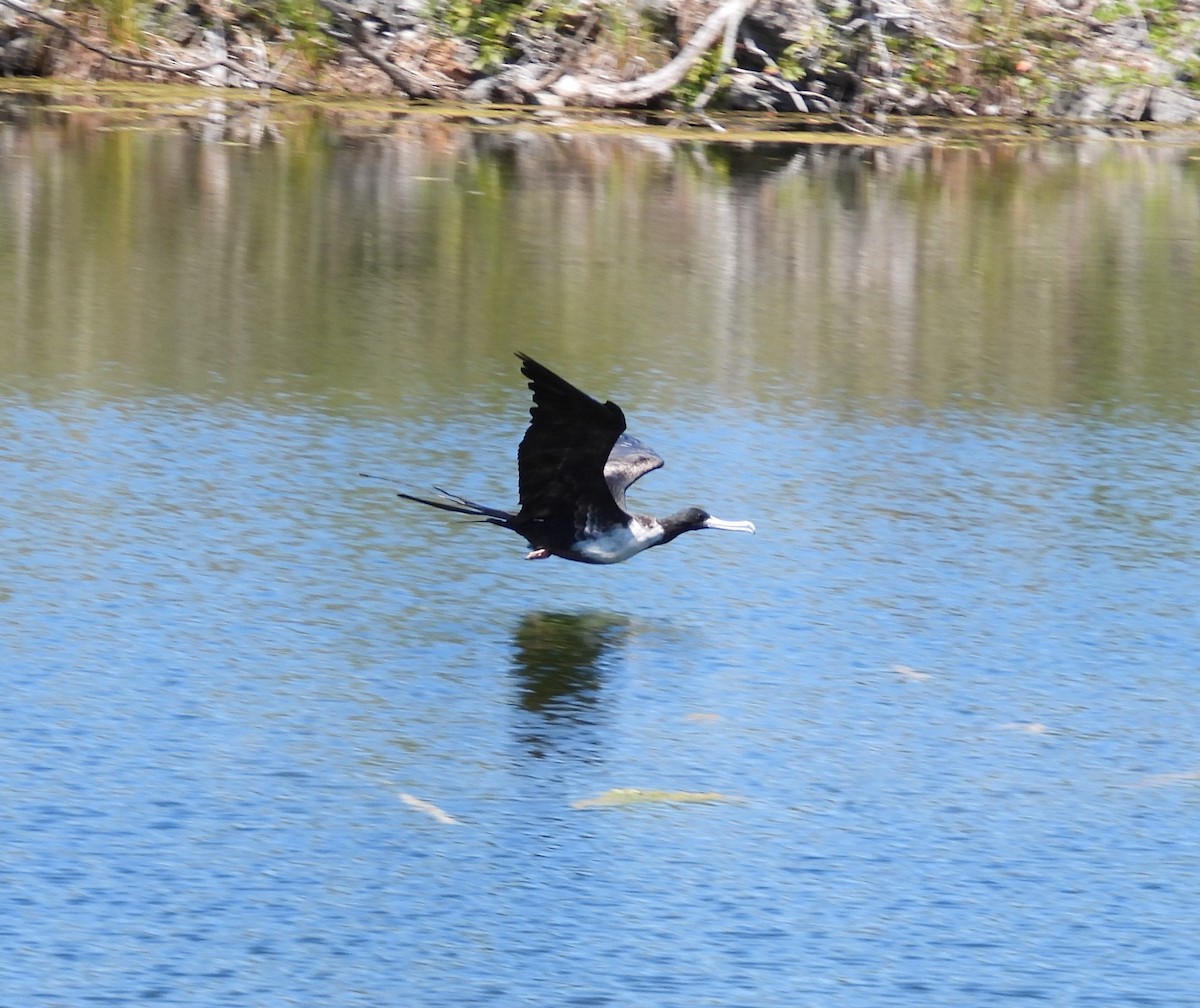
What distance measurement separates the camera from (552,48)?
64.2ft

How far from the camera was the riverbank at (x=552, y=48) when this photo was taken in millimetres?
19266

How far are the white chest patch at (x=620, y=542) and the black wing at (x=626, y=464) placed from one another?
0.13 m

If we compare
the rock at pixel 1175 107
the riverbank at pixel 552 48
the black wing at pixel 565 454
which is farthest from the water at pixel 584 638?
the rock at pixel 1175 107

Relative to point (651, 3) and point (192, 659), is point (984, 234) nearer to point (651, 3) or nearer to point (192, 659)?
point (651, 3)

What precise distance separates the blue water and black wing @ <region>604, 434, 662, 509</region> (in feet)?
1.23

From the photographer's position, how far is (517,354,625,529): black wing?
19.6 feet

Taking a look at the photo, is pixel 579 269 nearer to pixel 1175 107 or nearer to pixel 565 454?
pixel 565 454

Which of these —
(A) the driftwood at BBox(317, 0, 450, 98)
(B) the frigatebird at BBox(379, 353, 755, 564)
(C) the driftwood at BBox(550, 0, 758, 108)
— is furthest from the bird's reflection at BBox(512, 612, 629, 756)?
(A) the driftwood at BBox(317, 0, 450, 98)

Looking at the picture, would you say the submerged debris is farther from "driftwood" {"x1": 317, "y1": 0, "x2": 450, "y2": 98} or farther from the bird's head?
"driftwood" {"x1": 317, "y1": 0, "x2": 450, "y2": 98}

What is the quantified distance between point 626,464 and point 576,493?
46cm

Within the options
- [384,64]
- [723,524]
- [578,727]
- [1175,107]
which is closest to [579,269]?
[723,524]

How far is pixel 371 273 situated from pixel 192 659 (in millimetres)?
5982

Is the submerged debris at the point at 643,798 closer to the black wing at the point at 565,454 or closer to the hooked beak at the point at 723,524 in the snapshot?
the black wing at the point at 565,454

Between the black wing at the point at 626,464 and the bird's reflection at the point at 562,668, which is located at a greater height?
the black wing at the point at 626,464
